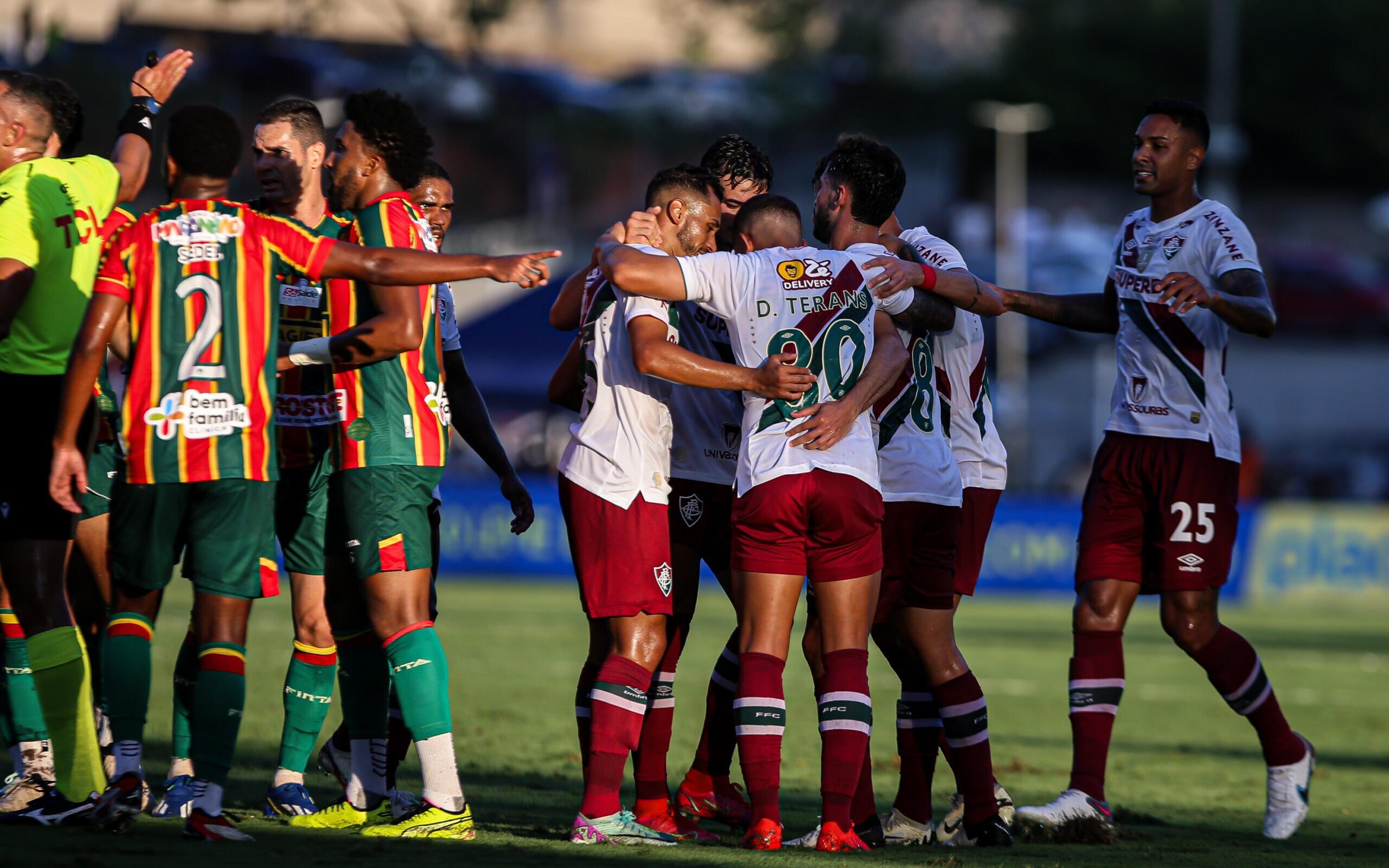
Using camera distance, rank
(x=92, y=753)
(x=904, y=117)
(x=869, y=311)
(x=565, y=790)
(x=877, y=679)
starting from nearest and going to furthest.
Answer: (x=92, y=753) < (x=869, y=311) < (x=565, y=790) < (x=877, y=679) < (x=904, y=117)

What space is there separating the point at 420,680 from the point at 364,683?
0.72m

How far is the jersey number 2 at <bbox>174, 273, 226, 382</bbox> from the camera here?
17.6 ft

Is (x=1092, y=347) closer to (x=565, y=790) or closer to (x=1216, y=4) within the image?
(x=1216, y=4)

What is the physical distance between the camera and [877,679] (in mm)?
13609

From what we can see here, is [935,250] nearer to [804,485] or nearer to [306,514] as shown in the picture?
[804,485]

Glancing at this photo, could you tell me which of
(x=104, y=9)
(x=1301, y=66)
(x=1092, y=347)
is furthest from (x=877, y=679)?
(x=1301, y=66)

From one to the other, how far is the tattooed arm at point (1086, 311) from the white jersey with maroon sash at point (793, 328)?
1593 mm

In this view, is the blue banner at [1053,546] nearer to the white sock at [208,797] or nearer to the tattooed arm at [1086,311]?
the tattooed arm at [1086,311]

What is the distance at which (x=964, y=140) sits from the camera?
52156mm

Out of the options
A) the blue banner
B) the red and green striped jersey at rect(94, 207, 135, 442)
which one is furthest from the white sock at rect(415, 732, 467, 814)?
the blue banner

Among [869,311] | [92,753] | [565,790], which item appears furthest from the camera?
[565,790]

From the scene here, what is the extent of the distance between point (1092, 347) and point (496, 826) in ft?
112

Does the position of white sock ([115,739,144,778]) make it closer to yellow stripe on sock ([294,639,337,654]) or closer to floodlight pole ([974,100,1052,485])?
yellow stripe on sock ([294,639,337,654])

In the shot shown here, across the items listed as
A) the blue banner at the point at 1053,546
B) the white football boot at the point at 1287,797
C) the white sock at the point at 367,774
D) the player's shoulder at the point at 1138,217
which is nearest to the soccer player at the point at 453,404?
the white sock at the point at 367,774
